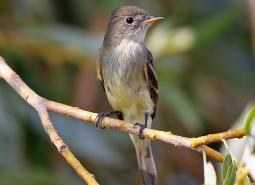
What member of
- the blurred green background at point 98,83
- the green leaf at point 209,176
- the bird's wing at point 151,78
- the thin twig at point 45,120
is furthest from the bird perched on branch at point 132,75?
the green leaf at point 209,176

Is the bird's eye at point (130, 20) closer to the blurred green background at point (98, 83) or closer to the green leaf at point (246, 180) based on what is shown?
the blurred green background at point (98, 83)

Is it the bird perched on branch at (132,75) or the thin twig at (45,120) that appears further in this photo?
the bird perched on branch at (132,75)

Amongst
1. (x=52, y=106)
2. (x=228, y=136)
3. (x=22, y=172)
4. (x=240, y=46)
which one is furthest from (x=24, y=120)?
(x=228, y=136)

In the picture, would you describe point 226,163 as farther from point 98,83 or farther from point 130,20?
point 98,83

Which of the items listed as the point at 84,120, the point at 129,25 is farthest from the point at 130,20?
the point at 84,120

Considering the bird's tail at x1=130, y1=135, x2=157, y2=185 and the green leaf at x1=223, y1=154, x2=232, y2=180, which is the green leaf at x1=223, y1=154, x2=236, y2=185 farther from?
the bird's tail at x1=130, y1=135, x2=157, y2=185

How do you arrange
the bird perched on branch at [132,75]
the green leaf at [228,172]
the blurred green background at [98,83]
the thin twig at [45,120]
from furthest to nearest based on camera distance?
1. the blurred green background at [98,83]
2. the bird perched on branch at [132,75]
3. the thin twig at [45,120]
4. the green leaf at [228,172]

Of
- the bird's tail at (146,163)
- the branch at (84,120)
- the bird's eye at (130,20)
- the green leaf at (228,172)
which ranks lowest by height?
the bird's tail at (146,163)
